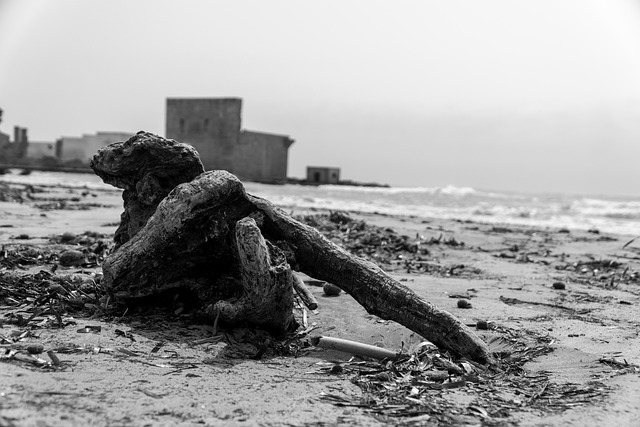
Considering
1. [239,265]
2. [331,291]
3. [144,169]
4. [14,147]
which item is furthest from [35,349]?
[14,147]

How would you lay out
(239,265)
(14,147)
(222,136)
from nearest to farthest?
(239,265)
(222,136)
(14,147)

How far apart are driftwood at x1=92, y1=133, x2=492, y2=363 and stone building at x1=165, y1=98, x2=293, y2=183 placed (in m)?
37.1

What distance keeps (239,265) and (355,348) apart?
0.92 metres

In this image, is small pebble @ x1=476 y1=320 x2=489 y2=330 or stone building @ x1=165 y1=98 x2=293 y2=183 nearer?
small pebble @ x1=476 y1=320 x2=489 y2=330

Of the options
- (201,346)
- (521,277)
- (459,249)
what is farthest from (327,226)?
(201,346)

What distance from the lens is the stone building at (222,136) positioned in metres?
40.7

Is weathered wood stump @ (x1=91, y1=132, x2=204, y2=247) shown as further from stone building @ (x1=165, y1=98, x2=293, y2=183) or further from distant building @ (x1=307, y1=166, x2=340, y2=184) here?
distant building @ (x1=307, y1=166, x2=340, y2=184)

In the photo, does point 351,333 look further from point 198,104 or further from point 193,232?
point 198,104

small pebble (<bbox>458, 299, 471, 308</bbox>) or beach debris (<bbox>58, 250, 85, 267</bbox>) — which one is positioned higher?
beach debris (<bbox>58, 250, 85, 267</bbox>)

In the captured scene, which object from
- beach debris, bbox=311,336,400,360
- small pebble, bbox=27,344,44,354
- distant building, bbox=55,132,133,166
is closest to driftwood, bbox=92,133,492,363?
beach debris, bbox=311,336,400,360

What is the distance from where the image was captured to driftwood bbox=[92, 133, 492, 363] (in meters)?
3.52

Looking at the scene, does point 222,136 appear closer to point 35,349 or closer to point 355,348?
point 355,348

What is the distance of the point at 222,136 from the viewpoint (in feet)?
135

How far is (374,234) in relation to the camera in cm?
898
